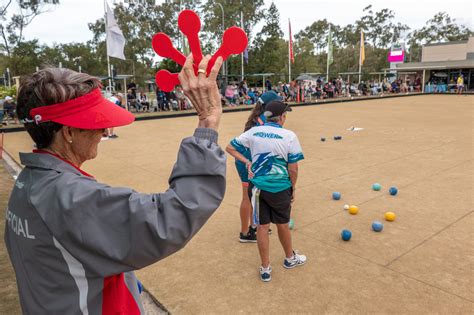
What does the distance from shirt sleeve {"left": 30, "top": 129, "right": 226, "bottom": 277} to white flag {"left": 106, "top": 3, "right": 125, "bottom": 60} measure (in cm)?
1671

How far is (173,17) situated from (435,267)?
57825 millimetres

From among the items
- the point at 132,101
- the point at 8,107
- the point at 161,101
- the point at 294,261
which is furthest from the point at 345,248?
the point at 161,101

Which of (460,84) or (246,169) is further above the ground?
(460,84)

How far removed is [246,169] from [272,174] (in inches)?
24.8

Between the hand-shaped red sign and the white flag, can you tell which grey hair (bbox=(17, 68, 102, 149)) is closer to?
the hand-shaped red sign

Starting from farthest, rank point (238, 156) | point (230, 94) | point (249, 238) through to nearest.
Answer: point (230, 94), point (249, 238), point (238, 156)

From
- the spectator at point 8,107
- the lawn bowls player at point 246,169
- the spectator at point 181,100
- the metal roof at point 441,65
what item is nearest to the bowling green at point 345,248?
the lawn bowls player at point 246,169

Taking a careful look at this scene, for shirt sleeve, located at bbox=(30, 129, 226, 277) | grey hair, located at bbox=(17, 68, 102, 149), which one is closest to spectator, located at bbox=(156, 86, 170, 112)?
grey hair, located at bbox=(17, 68, 102, 149)

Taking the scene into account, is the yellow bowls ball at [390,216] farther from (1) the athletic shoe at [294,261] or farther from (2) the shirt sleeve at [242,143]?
(2) the shirt sleeve at [242,143]

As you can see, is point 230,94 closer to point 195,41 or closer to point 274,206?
point 274,206

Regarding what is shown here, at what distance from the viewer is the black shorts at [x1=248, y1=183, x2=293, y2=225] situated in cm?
338

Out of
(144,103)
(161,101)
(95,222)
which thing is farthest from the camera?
(161,101)

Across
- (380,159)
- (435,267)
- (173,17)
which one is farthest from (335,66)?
(435,267)

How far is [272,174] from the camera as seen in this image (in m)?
3.39
